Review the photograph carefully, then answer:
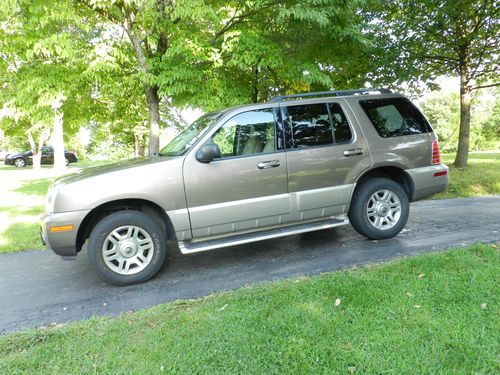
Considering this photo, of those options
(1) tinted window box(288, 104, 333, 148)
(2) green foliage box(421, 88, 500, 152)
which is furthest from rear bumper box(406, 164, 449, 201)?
(2) green foliage box(421, 88, 500, 152)

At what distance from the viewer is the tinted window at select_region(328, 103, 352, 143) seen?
179 inches

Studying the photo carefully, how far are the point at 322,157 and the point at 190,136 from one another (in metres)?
1.69

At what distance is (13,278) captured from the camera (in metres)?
4.23

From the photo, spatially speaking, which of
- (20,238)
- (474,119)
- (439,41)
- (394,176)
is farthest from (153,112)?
(474,119)

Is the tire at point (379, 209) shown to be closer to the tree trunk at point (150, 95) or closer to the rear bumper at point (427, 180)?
the rear bumper at point (427, 180)

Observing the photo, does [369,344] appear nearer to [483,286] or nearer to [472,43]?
[483,286]

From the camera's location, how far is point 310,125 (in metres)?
4.47

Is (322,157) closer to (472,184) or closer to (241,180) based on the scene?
(241,180)

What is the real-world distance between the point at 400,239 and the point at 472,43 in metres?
9.17

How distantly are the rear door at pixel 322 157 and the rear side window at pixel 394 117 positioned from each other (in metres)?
0.34

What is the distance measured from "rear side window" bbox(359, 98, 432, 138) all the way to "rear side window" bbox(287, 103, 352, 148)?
447 millimetres

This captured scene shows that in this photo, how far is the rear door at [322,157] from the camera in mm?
4336

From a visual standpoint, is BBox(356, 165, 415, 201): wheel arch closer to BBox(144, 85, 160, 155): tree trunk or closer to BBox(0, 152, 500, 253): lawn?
BBox(0, 152, 500, 253): lawn

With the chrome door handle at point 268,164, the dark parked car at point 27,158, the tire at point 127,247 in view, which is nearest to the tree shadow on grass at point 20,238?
the tire at point 127,247
